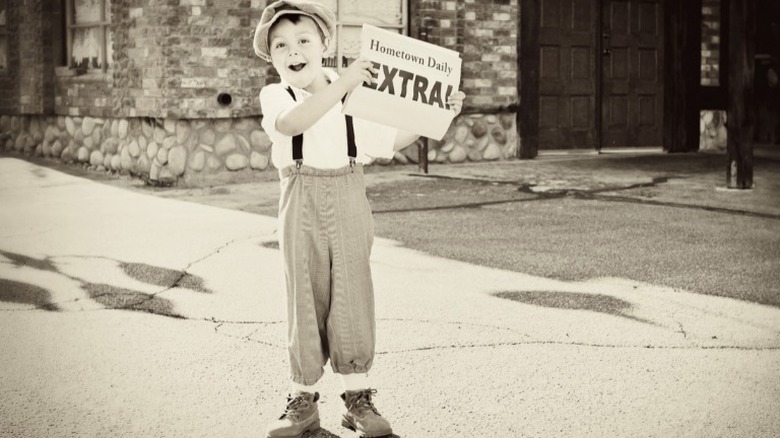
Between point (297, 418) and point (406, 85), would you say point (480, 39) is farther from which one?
point (297, 418)

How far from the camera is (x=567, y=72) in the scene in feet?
45.2

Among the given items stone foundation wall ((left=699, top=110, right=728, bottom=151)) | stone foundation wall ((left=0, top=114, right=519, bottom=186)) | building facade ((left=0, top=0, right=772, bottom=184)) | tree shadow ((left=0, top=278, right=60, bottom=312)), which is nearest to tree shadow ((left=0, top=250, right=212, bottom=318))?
tree shadow ((left=0, top=278, right=60, bottom=312))

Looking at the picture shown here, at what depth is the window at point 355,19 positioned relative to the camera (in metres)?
12.0

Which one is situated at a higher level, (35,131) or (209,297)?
(35,131)

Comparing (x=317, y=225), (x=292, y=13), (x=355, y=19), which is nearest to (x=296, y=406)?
(x=317, y=225)

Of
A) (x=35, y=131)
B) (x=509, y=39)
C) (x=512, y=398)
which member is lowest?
(x=512, y=398)

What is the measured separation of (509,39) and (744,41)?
4.12 m

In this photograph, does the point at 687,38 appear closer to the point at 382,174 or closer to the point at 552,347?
the point at 382,174

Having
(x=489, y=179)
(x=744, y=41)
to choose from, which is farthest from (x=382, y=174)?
(x=744, y=41)

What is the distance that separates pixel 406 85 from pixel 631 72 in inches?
453

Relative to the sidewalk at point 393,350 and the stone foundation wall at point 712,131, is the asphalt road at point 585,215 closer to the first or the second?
the sidewalk at point 393,350

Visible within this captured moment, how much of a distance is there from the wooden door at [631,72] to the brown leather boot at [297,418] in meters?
11.3

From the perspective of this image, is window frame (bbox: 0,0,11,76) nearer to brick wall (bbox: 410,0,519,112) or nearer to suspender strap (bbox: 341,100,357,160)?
brick wall (bbox: 410,0,519,112)

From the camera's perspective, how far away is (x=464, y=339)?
4.59 metres
